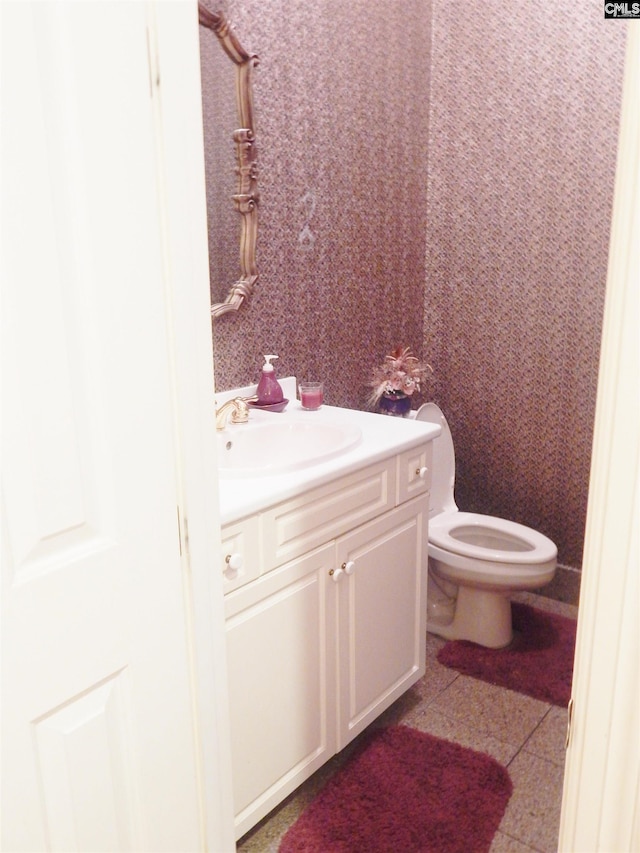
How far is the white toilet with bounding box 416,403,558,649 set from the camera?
2.27 meters

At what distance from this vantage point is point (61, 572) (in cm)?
83

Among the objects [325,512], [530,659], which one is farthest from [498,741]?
[325,512]

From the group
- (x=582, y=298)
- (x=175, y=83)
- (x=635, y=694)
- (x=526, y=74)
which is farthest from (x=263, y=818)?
(x=526, y=74)

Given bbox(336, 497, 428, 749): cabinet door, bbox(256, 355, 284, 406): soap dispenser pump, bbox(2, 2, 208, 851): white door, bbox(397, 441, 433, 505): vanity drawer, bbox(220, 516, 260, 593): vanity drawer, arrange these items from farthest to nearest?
bbox(256, 355, 284, 406): soap dispenser pump, bbox(397, 441, 433, 505): vanity drawer, bbox(336, 497, 428, 749): cabinet door, bbox(220, 516, 260, 593): vanity drawer, bbox(2, 2, 208, 851): white door

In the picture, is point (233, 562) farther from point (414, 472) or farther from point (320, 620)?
point (414, 472)

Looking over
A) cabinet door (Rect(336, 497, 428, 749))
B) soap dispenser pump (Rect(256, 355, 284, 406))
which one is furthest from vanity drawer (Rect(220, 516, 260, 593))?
soap dispenser pump (Rect(256, 355, 284, 406))

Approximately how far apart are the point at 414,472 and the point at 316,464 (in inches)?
16.1

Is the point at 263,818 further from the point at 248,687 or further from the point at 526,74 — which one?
the point at 526,74

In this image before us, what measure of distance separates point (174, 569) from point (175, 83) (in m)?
0.65

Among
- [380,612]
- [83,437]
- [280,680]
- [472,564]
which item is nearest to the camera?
[83,437]

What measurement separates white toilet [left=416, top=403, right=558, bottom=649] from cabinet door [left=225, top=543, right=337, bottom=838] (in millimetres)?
777

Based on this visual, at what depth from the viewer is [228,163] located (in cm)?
187

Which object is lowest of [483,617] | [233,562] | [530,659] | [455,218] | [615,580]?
[530,659]

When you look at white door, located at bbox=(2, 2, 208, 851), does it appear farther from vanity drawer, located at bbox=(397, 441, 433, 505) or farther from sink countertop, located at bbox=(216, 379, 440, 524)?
vanity drawer, located at bbox=(397, 441, 433, 505)
